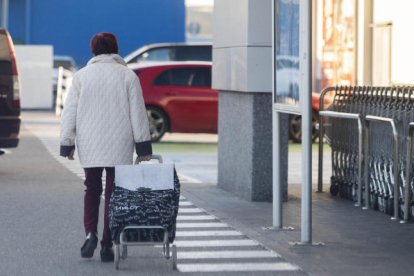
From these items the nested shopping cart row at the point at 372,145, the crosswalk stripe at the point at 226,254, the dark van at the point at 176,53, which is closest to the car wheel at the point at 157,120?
the dark van at the point at 176,53

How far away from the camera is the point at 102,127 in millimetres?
9820

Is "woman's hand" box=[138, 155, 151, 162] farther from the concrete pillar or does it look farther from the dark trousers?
the concrete pillar

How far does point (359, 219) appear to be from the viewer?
13.0 meters

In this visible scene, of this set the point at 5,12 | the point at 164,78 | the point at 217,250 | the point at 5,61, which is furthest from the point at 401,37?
the point at 5,12

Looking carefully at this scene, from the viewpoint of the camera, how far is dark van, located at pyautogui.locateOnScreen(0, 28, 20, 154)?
17516 mm

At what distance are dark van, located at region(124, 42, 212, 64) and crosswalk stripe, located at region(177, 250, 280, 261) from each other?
20.1 metres

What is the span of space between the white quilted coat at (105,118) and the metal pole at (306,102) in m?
1.53

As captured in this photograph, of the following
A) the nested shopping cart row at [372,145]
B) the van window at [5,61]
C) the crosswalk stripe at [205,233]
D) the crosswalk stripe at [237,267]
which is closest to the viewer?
the crosswalk stripe at [237,267]

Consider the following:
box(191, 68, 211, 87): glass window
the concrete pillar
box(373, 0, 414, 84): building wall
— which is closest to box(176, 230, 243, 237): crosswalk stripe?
the concrete pillar

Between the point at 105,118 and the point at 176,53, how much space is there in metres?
21.5

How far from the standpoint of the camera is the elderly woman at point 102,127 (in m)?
9.80

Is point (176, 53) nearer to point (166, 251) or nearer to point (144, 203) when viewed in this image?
point (166, 251)

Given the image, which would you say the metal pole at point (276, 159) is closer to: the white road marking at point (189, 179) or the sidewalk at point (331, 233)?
the sidewalk at point (331, 233)

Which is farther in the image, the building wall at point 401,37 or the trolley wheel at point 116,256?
the building wall at point 401,37
